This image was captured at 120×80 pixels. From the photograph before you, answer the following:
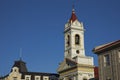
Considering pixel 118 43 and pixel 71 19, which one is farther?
pixel 71 19

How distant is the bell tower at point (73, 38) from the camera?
272 feet

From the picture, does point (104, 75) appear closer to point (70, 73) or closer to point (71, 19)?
point (70, 73)

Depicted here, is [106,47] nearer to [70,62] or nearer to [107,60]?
[107,60]

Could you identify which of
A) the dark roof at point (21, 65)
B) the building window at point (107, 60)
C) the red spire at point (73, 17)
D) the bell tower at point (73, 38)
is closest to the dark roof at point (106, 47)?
the building window at point (107, 60)

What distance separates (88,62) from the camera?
243 feet

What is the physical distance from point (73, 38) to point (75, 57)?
9864mm

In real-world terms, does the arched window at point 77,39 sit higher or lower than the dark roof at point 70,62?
higher

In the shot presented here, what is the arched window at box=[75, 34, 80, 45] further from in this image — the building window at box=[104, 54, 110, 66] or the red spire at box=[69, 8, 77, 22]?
the building window at box=[104, 54, 110, 66]

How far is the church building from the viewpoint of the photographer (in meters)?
73.1

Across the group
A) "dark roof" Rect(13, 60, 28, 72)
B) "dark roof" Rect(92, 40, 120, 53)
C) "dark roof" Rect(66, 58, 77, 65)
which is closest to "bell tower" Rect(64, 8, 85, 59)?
"dark roof" Rect(66, 58, 77, 65)

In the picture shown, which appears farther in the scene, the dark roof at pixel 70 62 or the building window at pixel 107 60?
the dark roof at pixel 70 62

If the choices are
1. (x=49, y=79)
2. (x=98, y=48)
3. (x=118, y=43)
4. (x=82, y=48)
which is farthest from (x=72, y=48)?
(x=118, y=43)

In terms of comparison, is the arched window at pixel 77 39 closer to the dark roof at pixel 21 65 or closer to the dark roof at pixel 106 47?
the dark roof at pixel 21 65

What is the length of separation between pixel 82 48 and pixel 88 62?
10.5 metres
